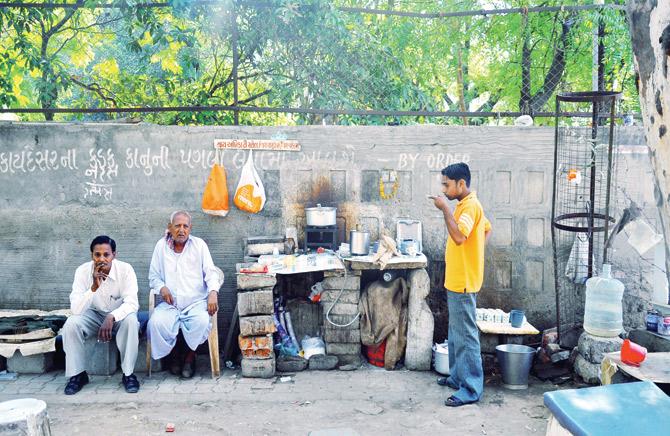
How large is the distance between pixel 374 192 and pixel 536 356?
255 cm

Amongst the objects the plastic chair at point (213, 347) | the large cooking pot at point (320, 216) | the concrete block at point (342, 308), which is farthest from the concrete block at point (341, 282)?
the plastic chair at point (213, 347)

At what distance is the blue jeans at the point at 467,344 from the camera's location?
5.11 meters

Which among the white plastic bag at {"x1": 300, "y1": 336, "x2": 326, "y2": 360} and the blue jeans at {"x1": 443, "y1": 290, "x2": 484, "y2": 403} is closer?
the blue jeans at {"x1": 443, "y1": 290, "x2": 484, "y2": 403}

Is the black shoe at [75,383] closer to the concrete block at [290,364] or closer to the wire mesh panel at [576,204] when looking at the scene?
the concrete block at [290,364]

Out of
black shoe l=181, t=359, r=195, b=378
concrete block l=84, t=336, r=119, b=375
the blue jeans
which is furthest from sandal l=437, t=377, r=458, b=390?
Result: concrete block l=84, t=336, r=119, b=375

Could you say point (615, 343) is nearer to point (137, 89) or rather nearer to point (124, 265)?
point (124, 265)

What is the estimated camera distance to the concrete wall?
669cm

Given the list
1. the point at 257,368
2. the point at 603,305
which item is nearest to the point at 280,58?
the point at 257,368

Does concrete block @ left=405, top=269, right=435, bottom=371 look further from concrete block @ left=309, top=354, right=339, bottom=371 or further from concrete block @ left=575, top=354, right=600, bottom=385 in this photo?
concrete block @ left=575, top=354, right=600, bottom=385

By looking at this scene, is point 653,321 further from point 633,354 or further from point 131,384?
point 131,384

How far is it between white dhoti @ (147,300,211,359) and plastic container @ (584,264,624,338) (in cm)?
381

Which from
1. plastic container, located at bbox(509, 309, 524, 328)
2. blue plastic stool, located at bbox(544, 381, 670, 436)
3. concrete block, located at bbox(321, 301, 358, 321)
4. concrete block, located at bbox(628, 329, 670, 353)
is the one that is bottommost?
concrete block, located at bbox(628, 329, 670, 353)

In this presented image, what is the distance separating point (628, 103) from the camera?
28.8 ft

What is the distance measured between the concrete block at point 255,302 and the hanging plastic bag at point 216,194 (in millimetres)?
1230
